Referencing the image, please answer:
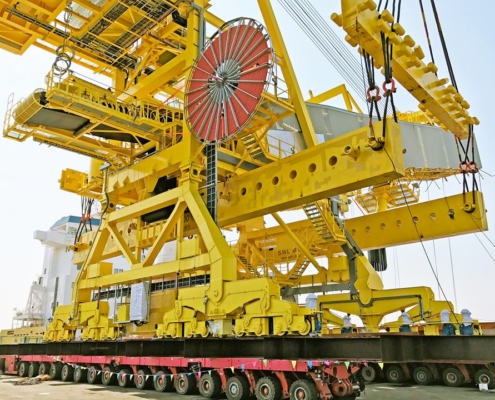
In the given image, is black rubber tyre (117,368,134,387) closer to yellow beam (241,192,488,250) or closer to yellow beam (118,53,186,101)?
yellow beam (118,53,186,101)

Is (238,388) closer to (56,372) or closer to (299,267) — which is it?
(56,372)

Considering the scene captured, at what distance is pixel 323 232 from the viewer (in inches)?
651

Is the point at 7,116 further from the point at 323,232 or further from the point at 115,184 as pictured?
the point at 323,232

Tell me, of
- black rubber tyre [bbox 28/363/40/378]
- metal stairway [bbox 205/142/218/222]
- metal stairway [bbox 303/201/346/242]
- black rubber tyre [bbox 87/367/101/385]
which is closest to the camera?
metal stairway [bbox 205/142/218/222]

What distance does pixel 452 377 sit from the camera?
13039 mm

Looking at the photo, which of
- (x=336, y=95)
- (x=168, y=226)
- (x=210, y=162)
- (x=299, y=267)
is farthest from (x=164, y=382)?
(x=336, y=95)

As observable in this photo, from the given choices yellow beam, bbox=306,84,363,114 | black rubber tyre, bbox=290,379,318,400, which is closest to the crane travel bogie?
black rubber tyre, bbox=290,379,318,400

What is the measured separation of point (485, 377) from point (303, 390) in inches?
258

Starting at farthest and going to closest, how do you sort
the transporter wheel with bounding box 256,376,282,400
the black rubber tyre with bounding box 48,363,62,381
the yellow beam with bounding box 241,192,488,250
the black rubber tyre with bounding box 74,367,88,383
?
the black rubber tyre with bounding box 48,363,62,381 → the black rubber tyre with bounding box 74,367,88,383 → the yellow beam with bounding box 241,192,488,250 → the transporter wheel with bounding box 256,376,282,400

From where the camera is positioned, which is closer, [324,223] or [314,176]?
[314,176]

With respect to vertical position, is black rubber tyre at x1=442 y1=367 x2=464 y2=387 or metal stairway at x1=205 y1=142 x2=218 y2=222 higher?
metal stairway at x1=205 y1=142 x2=218 y2=222

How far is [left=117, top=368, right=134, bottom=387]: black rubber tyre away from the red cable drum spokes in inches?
264

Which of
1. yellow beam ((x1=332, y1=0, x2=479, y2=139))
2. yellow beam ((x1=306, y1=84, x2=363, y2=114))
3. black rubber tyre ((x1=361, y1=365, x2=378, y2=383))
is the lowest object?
black rubber tyre ((x1=361, y1=365, x2=378, y2=383))

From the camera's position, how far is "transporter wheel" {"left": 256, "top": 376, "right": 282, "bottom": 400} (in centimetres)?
917
